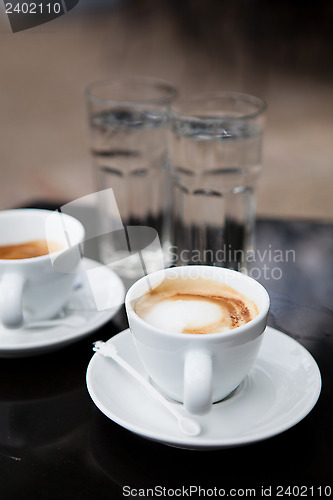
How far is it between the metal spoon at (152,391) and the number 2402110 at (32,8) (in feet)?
1.49

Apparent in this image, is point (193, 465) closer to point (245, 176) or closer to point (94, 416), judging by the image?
point (94, 416)

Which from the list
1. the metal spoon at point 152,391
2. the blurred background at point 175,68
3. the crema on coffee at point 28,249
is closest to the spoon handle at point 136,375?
the metal spoon at point 152,391

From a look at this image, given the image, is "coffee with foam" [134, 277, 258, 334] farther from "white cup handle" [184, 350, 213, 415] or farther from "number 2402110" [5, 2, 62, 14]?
"number 2402110" [5, 2, 62, 14]

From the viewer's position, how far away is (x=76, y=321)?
68 cm

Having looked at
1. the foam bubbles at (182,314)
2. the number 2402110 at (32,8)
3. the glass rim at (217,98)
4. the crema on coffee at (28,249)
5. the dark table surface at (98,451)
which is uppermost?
the number 2402110 at (32,8)

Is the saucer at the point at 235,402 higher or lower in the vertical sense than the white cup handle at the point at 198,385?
lower

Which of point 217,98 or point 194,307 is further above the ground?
point 217,98

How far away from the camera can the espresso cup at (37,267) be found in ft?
2.02

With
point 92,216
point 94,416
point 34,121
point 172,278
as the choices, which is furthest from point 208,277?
A: point 34,121

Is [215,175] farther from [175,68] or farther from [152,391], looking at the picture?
[175,68]

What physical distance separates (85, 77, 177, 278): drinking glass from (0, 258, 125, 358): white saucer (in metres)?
0.10

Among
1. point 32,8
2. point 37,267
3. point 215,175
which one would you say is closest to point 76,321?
point 37,267

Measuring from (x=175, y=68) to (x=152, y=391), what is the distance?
9.77ft

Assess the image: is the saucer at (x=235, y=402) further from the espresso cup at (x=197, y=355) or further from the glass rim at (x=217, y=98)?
the glass rim at (x=217, y=98)
